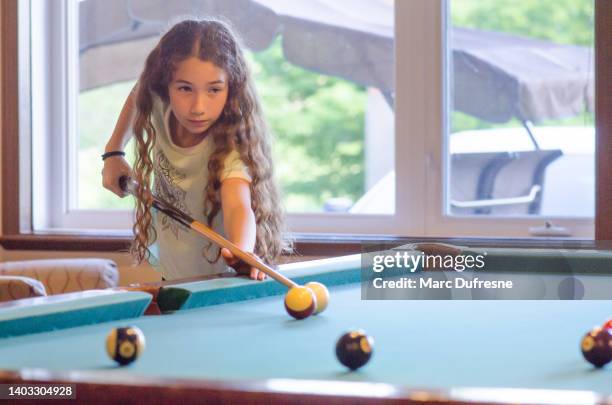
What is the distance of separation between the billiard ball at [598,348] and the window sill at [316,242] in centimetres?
194

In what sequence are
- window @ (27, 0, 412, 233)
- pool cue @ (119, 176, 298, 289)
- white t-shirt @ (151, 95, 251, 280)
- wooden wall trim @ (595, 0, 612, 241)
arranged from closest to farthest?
pool cue @ (119, 176, 298, 289) < white t-shirt @ (151, 95, 251, 280) < wooden wall trim @ (595, 0, 612, 241) < window @ (27, 0, 412, 233)

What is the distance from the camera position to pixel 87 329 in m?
1.60

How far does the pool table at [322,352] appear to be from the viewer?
1.11 metres

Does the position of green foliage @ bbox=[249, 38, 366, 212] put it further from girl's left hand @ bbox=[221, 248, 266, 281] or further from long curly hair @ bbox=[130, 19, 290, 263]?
girl's left hand @ bbox=[221, 248, 266, 281]

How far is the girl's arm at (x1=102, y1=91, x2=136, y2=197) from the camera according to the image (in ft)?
8.64

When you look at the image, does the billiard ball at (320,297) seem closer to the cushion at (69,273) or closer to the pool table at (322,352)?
the pool table at (322,352)

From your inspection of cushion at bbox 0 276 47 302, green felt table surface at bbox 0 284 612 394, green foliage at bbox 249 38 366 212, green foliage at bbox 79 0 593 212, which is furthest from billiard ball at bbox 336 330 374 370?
green foliage at bbox 249 38 366 212

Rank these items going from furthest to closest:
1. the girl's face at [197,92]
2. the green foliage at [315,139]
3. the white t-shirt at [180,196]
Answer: the green foliage at [315,139] < the white t-shirt at [180,196] < the girl's face at [197,92]

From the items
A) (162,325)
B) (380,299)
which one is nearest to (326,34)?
(380,299)

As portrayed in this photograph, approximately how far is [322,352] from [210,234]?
2.78 ft

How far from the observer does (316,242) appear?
361cm

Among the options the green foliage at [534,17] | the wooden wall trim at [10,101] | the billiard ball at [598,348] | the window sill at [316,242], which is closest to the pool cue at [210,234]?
the billiard ball at [598,348]

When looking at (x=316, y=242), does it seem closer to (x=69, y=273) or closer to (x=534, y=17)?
(x=69, y=273)

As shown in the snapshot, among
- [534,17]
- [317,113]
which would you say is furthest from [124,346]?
[317,113]
